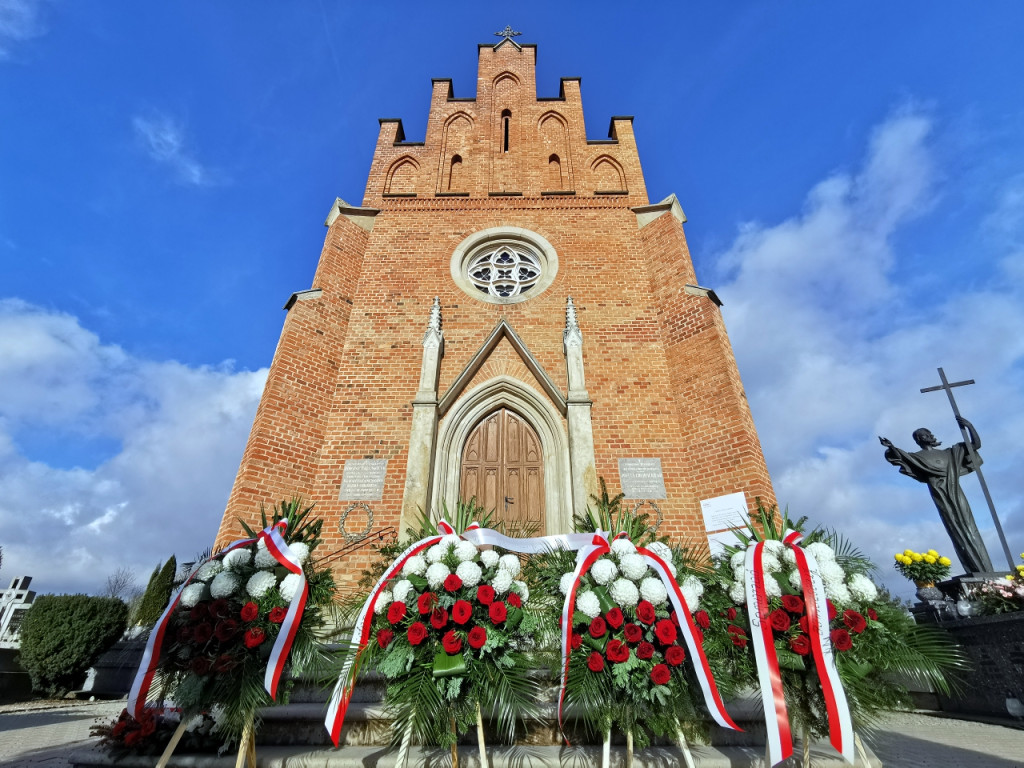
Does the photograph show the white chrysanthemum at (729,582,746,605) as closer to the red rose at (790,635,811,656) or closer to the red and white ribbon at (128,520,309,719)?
the red rose at (790,635,811,656)

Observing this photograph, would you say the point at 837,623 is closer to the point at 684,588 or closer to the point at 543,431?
the point at 684,588

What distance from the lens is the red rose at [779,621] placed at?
3.07 metres

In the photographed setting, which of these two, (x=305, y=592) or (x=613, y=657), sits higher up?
(x=305, y=592)

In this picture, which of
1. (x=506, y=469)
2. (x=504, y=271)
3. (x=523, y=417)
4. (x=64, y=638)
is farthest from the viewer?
(x=504, y=271)

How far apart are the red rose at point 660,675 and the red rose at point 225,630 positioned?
106 inches

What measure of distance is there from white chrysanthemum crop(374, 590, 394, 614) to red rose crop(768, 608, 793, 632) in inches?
99.0

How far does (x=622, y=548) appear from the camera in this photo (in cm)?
357

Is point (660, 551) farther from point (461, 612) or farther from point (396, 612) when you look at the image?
point (396, 612)

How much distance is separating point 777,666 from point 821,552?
894 mm

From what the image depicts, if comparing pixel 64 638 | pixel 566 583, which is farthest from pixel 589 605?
pixel 64 638

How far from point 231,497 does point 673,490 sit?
7.29m

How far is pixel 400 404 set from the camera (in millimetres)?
9250

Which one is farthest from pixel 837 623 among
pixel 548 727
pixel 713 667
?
pixel 548 727

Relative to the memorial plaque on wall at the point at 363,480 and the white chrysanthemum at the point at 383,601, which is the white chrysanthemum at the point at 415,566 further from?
the memorial plaque on wall at the point at 363,480
